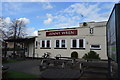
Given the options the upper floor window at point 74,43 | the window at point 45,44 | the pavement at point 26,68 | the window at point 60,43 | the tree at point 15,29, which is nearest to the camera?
the pavement at point 26,68

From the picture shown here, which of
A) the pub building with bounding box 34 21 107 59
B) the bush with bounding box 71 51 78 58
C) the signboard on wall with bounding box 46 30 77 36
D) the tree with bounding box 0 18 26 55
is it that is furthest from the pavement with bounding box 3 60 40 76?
the tree with bounding box 0 18 26 55

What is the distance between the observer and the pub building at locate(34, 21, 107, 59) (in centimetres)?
1489

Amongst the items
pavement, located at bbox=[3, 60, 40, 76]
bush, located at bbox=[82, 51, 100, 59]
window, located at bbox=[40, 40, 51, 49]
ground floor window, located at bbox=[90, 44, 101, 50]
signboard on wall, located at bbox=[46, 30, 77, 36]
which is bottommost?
pavement, located at bbox=[3, 60, 40, 76]

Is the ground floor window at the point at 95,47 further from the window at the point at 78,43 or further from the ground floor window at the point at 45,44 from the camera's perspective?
the ground floor window at the point at 45,44

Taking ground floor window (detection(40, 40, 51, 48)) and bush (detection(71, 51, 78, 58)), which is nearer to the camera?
bush (detection(71, 51, 78, 58))

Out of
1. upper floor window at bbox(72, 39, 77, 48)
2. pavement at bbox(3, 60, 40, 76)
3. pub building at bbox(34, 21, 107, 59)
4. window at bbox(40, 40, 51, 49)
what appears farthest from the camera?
window at bbox(40, 40, 51, 49)

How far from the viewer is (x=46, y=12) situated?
16.4 m

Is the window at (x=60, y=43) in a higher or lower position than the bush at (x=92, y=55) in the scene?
higher

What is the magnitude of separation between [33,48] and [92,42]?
9.03 m

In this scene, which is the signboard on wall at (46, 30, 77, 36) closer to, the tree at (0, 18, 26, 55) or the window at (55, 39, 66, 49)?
the window at (55, 39, 66, 49)

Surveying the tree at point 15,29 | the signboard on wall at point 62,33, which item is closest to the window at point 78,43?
the signboard on wall at point 62,33

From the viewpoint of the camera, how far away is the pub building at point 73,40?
14891 mm

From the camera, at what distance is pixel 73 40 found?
16547mm

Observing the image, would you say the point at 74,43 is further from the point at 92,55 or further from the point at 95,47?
the point at 92,55
